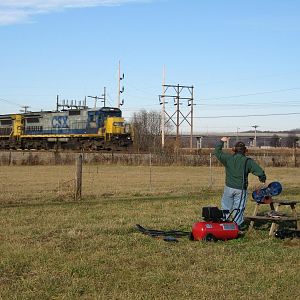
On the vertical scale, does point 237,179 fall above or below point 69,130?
below

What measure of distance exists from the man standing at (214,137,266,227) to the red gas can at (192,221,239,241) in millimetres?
914

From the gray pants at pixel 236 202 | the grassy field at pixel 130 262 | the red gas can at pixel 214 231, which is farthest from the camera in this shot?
the gray pants at pixel 236 202

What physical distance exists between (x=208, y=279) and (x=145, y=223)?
465 cm

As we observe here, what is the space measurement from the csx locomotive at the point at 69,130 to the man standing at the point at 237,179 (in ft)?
116

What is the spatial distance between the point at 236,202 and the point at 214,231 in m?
1.41

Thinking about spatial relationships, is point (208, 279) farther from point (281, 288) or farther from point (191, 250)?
point (191, 250)

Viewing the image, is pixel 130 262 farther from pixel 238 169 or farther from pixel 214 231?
pixel 238 169

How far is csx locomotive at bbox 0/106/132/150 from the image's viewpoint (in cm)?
4544

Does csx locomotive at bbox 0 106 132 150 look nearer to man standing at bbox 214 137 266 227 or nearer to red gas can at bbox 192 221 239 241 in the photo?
man standing at bbox 214 137 266 227

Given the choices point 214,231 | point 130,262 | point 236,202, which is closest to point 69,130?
point 236,202

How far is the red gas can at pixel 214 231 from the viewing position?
8766 mm

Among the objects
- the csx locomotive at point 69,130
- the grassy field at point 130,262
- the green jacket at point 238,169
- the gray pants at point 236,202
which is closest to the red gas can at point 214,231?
the grassy field at point 130,262

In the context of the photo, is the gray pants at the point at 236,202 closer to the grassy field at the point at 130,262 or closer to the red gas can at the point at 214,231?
the grassy field at the point at 130,262

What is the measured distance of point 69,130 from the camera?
47812 millimetres
